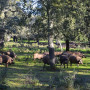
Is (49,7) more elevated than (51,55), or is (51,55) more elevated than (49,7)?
(49,7)

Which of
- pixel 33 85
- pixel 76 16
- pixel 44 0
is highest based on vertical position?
pixel 44 0

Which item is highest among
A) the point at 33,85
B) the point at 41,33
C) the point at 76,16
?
the point at 76,16

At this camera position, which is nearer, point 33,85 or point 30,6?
point 33,85

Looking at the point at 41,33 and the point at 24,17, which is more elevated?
the point at 24,17

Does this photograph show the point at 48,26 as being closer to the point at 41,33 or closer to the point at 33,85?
the point at 41,33

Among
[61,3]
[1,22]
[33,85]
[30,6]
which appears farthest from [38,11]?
[1,22]

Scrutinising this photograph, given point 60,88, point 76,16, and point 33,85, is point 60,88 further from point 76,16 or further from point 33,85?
point 76,16

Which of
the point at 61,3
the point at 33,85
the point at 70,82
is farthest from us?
the point at 61,3

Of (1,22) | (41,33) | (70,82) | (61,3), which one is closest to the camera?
(70,82)

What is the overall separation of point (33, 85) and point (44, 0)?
342 inches

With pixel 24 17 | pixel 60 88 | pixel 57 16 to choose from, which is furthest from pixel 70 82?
pixel 24 17

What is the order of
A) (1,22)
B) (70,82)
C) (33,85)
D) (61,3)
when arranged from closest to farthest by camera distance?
(70,82)
(33,85)
(61,3)
(1,22)

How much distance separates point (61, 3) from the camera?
59.9 ft

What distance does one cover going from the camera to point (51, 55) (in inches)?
794
